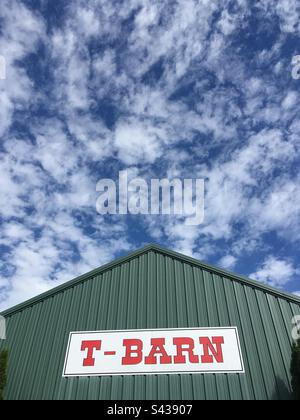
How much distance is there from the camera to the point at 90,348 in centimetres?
1202

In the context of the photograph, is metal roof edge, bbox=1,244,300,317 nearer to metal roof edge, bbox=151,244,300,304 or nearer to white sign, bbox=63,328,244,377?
metal roof edge, bbox=151,244,300,304

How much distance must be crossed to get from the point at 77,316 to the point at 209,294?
552 cm

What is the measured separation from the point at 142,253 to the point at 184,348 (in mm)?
4668

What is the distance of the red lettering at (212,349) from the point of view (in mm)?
11346

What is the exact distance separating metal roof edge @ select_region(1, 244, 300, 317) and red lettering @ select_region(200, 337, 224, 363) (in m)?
→ 2.79

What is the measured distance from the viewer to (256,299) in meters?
12.8
